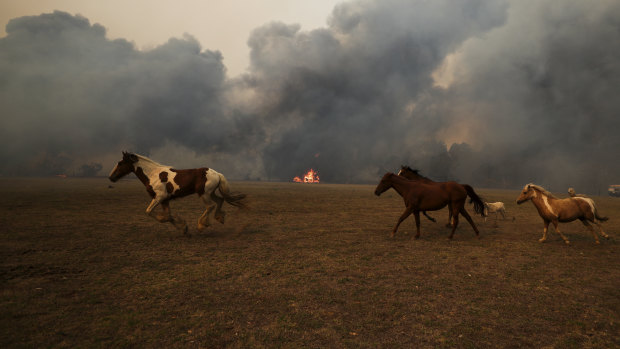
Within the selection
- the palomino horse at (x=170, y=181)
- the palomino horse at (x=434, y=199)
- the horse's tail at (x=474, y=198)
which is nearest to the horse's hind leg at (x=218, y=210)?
the palomino horse at (x=170, y=181)

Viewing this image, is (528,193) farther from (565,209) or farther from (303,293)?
(303,293)

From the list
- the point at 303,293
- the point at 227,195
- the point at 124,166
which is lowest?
the point at 303,293

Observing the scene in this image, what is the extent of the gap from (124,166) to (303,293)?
303 inches

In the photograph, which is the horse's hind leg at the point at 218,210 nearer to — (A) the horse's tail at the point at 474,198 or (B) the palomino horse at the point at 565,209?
(A) the horse's tail at the point at 474,198

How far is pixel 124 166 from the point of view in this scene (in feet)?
29.2

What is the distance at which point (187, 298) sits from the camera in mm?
4344

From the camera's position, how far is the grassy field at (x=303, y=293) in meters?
3.35

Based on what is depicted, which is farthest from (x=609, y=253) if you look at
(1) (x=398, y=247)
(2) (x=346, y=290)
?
(2) (x=346, y=290)

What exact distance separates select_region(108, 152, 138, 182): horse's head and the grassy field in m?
2.08

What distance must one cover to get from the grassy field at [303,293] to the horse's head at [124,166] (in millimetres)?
2077

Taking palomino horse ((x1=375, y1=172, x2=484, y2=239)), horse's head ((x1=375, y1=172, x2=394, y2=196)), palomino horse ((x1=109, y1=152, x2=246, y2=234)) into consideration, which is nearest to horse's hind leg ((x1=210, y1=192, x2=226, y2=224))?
palomino horse ((x1=109, y1=152, x2=246, y2=234))

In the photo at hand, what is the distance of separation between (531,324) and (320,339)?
114 inches

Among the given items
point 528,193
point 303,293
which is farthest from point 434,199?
point 303,293

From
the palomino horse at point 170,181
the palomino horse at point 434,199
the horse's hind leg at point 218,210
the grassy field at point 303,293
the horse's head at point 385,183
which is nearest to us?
the grassy field at point 303,293
